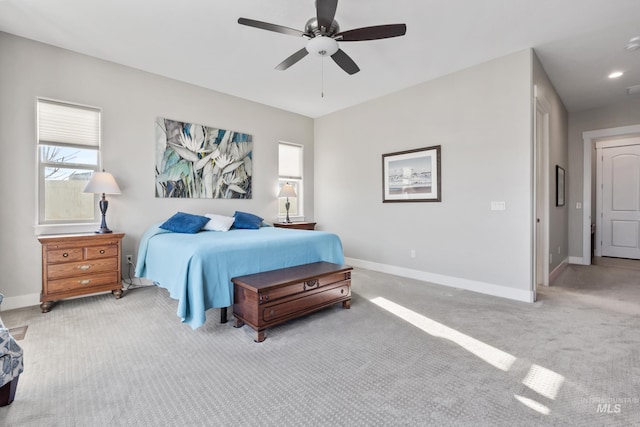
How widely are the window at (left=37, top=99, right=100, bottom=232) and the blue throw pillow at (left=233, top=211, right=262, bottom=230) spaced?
5.65 feet

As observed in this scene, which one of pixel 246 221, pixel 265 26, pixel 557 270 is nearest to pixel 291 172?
pixel 246 221

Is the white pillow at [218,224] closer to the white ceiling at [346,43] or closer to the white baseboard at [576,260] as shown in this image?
the white ceiling at [346,43]

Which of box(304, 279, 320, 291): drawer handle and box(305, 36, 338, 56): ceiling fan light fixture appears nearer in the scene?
box(305, 36, 338, 56): ceiling fan light fixture

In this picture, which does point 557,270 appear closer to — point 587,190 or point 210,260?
point 587,190

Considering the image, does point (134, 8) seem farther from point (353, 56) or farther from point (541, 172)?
point (541, 172)

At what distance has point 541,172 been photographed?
4.08 metres

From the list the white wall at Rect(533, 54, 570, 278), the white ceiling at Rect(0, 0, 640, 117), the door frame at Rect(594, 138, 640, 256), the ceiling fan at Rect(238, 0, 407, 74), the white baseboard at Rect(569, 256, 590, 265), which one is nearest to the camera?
the ceiling fan at Rect(238, 0, 407, 74)

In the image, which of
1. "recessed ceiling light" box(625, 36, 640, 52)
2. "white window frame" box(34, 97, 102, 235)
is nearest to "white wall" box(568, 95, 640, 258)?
"recessed ceiling light" box(625, 36, 640, 52)

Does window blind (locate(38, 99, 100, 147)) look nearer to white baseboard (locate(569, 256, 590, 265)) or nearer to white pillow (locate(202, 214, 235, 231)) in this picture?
white pillow (locate(202, 214, 235, 231))

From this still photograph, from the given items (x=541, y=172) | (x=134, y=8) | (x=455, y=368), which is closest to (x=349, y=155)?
(x=541, y=172)

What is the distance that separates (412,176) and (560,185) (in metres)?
2.60

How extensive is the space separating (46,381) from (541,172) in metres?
5.53

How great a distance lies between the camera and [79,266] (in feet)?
10.4

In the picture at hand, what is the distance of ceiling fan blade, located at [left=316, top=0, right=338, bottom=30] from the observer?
7.09 ft
